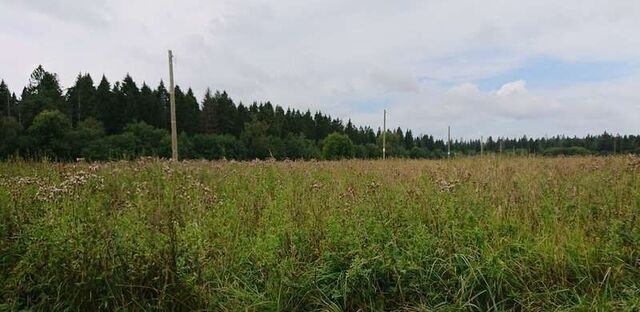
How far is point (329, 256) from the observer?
11.3ft

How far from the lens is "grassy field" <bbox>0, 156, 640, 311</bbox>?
313 centimetres

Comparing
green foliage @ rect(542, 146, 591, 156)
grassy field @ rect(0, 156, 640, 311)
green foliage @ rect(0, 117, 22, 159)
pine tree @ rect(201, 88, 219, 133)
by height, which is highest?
pine tree @ rect(201, 88, 219, 133)

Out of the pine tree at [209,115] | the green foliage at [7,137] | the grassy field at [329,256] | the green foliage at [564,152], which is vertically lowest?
the grassy field at [329,256]

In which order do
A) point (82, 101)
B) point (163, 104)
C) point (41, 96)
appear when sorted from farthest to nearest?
point (163, 104) < point (82, 101) < point (41, 96)

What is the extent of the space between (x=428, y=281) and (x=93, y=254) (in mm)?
2704

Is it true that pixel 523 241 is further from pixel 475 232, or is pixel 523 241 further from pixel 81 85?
pixel 81 85

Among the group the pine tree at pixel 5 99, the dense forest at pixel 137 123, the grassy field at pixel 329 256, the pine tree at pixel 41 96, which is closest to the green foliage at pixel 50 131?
the dense forest at pixel 137 123

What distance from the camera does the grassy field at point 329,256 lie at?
10.3 ft

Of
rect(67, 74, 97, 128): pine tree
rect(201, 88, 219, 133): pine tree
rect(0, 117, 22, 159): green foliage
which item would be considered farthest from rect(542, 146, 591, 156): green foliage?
rect(67, 74, 97, 128): pine tree

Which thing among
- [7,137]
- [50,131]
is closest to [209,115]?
[50,131]

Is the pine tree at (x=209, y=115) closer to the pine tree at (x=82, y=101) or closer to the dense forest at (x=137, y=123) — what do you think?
the dense forest at (x=137, y=123)

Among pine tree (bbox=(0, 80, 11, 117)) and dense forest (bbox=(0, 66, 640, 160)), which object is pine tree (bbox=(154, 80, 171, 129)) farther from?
pine tree (bbox=(0, 80, 11, 117))

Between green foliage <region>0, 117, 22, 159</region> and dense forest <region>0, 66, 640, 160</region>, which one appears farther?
dense forest <region>0, 66, 640, 160</region>

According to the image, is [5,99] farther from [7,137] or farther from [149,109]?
[7,137]
